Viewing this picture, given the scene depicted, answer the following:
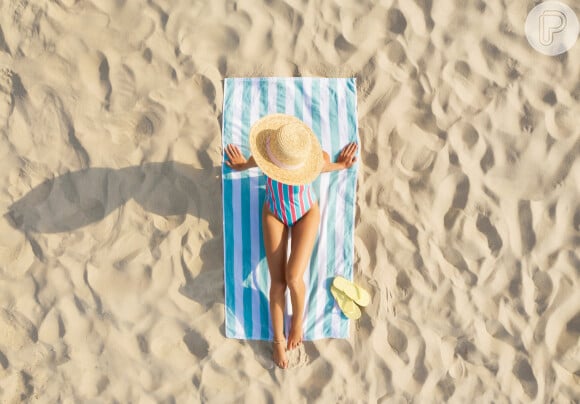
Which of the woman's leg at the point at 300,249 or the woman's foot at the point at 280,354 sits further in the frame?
the woman's foot at the point at 280,354

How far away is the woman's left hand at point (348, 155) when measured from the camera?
3.37 m

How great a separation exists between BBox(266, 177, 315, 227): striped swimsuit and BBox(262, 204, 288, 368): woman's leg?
6 centimetres

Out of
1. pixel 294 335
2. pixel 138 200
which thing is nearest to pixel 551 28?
pixel 294 335

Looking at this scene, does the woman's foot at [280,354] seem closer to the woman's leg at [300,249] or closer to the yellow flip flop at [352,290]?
the woman's leg at [300,249]

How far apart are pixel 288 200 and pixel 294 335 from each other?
42.6 inches

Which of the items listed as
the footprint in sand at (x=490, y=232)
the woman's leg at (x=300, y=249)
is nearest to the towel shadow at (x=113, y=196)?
the woman's leg at (x=300, y=249)

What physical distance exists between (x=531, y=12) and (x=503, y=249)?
189cm

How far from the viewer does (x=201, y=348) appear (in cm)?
351

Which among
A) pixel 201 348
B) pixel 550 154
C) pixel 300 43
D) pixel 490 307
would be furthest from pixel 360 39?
pixel 201 348

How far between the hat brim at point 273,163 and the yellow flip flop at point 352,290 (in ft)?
3.28

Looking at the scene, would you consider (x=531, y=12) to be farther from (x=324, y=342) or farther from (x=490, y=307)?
(x=324, y=342)

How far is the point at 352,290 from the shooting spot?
Answer: 134 inches

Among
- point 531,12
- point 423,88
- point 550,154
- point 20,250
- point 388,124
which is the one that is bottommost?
point 20,250

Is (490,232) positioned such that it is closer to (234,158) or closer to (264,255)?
(264,255)
